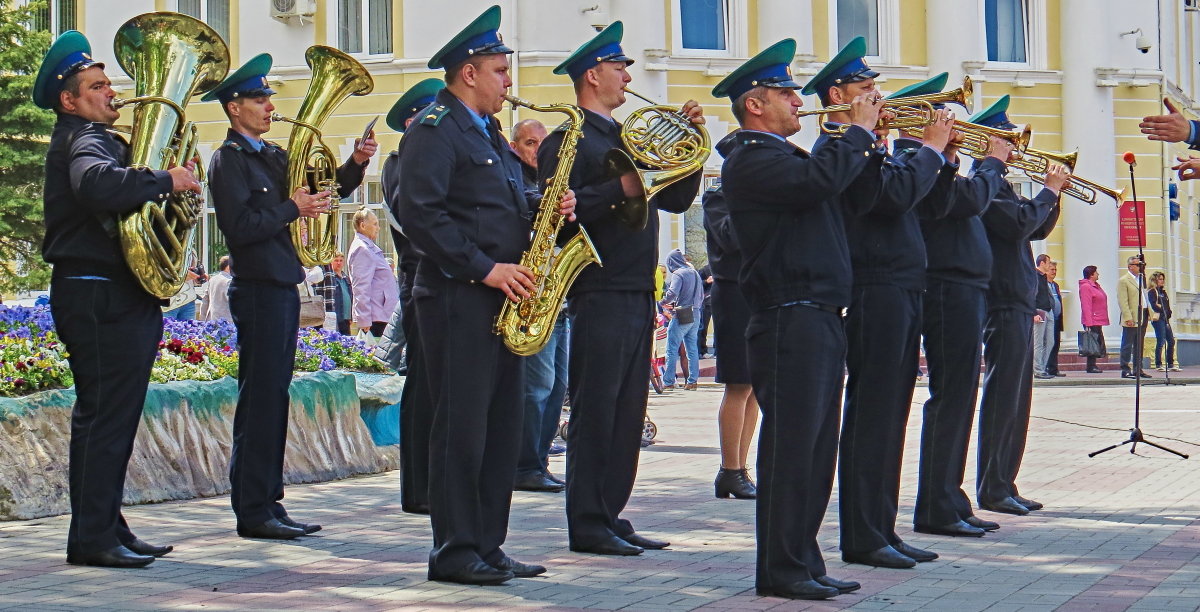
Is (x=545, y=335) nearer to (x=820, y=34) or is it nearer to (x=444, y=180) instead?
(x=444, y=180)

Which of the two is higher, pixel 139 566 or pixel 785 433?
pixel 785 433

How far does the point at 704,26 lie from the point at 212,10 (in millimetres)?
8282

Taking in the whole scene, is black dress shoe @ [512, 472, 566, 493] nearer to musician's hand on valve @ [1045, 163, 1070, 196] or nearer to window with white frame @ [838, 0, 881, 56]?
musician's hand on valve @ [1045, 163, 1070, 196]

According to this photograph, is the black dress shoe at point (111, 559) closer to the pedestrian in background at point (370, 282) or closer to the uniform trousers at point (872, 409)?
the uniform trousers at point (872, 409)

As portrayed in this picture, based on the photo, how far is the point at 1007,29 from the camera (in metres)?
30.9

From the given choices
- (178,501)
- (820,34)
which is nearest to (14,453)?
(178,501)

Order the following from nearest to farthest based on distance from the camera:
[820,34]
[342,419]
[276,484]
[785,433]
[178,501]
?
[785,433]
[276,484]
[178,501]
[342,419]
[820,34]

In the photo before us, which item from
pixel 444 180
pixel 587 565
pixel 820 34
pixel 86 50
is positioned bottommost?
pixel 587 565

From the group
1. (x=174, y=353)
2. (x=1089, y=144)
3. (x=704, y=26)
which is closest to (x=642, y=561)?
(x=174, y=353)

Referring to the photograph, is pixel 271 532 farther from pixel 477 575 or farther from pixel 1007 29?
→ pixel 1007 29

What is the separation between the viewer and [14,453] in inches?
337

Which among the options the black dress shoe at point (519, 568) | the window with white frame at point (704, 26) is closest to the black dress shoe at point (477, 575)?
the black dress shoe at point (519, 568)

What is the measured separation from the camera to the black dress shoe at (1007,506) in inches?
367

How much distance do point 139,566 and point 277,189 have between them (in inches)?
77.1
